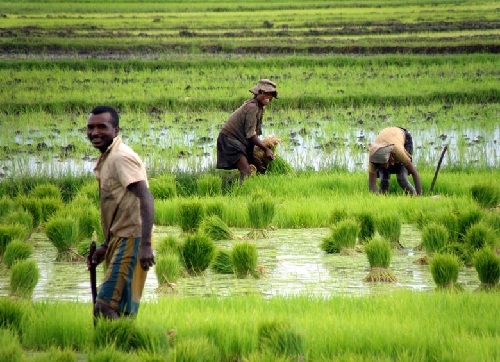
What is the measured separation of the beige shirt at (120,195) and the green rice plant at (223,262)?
1.97 m

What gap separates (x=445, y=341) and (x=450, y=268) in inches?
54.3

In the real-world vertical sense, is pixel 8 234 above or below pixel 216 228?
above

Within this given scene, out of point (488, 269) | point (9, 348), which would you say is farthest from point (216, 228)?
point (9, 348)

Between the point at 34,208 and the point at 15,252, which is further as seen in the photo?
the point at 34,208

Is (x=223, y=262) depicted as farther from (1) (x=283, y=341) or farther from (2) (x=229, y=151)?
(2) (x=229, y=151)

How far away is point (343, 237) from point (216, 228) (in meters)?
1.11

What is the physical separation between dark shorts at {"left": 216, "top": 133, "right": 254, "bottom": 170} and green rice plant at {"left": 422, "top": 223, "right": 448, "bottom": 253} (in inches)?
120

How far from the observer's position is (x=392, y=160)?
29.5ft

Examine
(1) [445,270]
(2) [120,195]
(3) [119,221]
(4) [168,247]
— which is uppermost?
(2) [120,195]

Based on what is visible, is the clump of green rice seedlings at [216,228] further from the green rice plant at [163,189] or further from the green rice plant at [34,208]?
the green rice plant at [163,189]

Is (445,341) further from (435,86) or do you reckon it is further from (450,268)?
(435,86)

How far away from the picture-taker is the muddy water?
6164 mm

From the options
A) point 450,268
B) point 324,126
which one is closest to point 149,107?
point 324,126

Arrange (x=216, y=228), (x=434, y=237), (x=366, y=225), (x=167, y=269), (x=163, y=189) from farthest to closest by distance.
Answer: (x=163, y=189), (x=216, y=228), (x=366, y=225), (x=434, y=237), (x=167, y=269)
